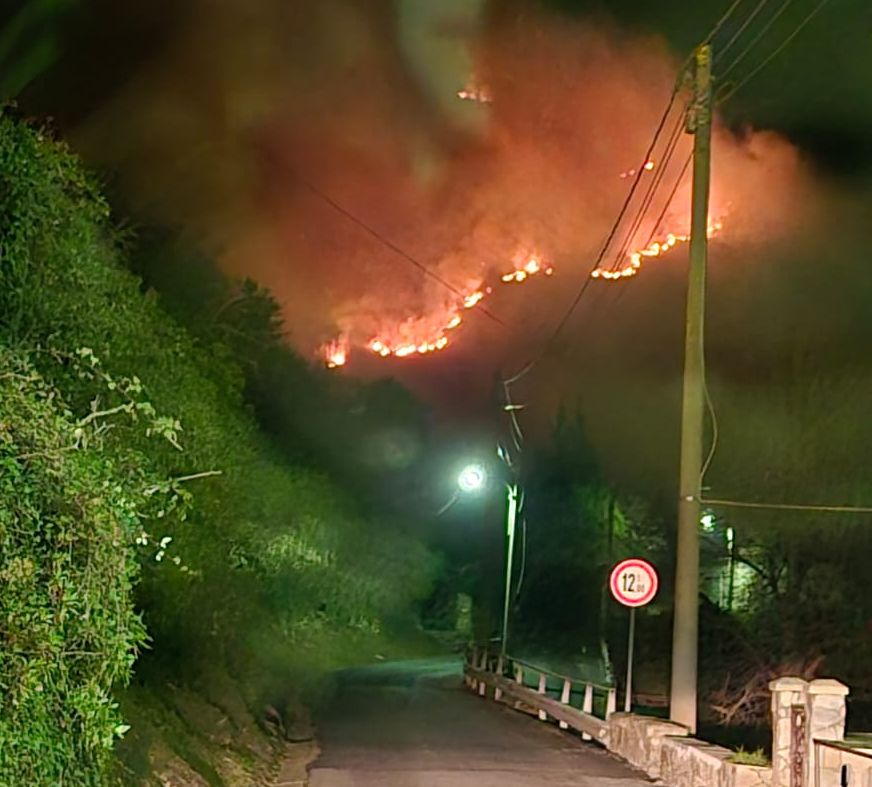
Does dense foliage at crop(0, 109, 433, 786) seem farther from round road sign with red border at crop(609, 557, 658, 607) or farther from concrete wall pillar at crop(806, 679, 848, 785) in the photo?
concrete wall pillar at crop(806, 679, 848, 785)

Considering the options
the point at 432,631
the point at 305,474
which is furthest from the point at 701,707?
the point at 432,631

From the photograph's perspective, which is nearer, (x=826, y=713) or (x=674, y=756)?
(x=826, y=713)

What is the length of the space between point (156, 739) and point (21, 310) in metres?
5.06

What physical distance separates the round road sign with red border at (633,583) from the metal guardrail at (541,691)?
3076mm

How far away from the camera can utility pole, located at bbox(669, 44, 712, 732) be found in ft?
50.4

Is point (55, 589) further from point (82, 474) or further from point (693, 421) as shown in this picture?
point (693, 421)

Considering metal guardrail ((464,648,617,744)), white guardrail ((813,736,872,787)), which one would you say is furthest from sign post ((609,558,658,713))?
white guardrail ((813,736,872,787))

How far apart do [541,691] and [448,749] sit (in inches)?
345

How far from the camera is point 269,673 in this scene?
77.0ft

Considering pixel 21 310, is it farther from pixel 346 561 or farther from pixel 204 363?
pixel 346 561

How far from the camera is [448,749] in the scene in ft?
57.5

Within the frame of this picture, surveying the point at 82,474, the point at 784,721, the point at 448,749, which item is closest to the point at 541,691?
the point at 448,749

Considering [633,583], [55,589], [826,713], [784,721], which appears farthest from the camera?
[633,583]

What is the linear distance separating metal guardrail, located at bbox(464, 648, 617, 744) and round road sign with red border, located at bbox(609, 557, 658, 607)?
3.08 m
